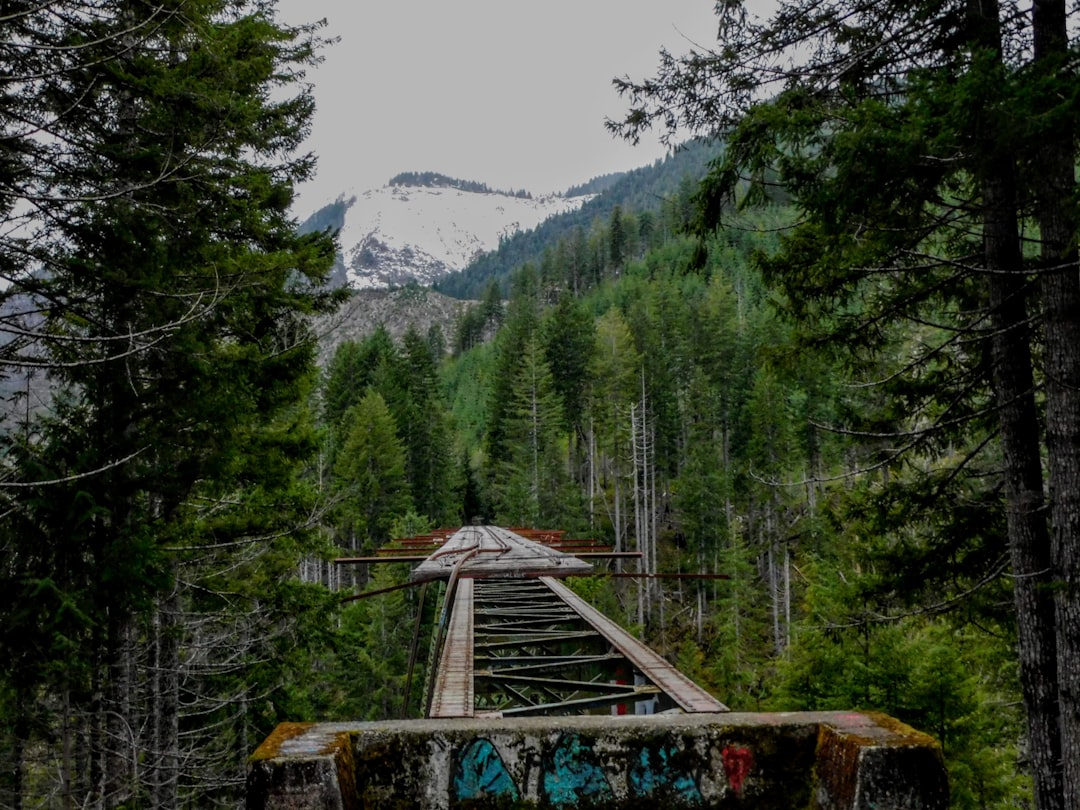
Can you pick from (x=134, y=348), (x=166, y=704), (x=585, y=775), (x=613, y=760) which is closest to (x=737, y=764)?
(x=613, y=760)

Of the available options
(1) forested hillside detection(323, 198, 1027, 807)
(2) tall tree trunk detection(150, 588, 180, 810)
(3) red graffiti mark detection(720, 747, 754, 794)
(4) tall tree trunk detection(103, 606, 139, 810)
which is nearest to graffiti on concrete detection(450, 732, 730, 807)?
(3) red graffiti mark detection(720, 747, 754, 794)

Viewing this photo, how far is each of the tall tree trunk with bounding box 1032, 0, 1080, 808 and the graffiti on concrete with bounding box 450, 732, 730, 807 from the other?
4711mm

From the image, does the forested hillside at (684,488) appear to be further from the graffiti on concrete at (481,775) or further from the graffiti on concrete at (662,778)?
the graffiti on concrete at (481,775)

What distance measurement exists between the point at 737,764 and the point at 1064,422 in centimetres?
533

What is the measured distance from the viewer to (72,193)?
6.71 metres

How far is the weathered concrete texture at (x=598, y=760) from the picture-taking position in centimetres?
259

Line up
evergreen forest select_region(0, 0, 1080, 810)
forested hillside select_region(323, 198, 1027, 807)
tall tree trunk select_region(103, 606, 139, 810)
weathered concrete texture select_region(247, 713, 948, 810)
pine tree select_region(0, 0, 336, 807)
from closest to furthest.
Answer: weathered concrete texture select_region(247, 713, 948, 810) < evergreen forest select_region(0, 0, 1080, 810) < pine tree select_region(0, 0, 336, 807) < tall tree trunk select_region(103, 606, 139, 810) < forested hillside select_region(323, 198, 1027, 807)

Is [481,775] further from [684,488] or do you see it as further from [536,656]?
[684,488]

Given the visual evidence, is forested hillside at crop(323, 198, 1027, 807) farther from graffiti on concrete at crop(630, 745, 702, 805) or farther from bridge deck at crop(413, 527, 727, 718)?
graffiti on concrete at crop(630, 745, 702, 805)

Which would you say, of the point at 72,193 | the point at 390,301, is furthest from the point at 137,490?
the point at 390,301

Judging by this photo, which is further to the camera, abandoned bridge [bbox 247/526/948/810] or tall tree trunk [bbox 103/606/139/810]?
tall tree trunk [bbox 103/606/139/810]

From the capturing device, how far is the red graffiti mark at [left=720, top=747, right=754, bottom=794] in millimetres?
2662

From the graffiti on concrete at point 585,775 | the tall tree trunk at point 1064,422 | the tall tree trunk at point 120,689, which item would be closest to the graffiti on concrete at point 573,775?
the graffiti on concrete at point 585,775

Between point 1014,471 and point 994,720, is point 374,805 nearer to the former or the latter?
point 1014,471
